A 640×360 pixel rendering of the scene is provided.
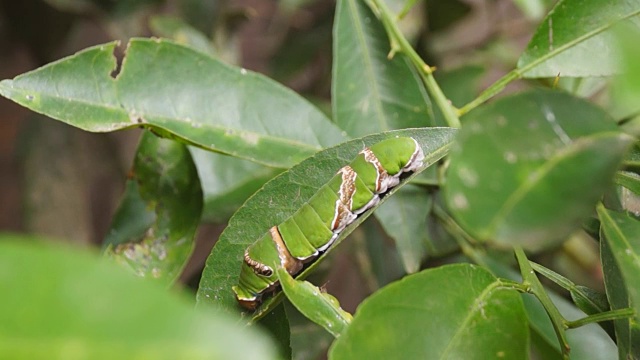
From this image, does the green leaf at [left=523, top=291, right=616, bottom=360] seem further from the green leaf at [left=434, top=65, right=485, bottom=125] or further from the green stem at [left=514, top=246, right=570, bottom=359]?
the green leaf at [left=434, top=65, right=485, bottom=125]

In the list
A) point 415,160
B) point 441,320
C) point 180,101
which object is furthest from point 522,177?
point 180,101

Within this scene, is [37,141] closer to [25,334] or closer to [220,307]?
[220,307]

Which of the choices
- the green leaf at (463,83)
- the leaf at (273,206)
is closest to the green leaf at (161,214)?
the leaf at (273,206)

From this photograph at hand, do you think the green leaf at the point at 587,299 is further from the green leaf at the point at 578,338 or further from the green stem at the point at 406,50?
the green stem at the point at 406,50

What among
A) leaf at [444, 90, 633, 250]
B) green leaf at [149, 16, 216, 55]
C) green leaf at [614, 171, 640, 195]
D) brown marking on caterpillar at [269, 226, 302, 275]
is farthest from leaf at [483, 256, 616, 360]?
green leaf at [149, 16, 216, 55]

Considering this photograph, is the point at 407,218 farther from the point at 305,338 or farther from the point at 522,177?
the point at 522,177

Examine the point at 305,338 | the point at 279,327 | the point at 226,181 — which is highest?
the point at 279,327

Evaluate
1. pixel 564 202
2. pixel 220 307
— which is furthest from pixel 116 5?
pixel 564 202
